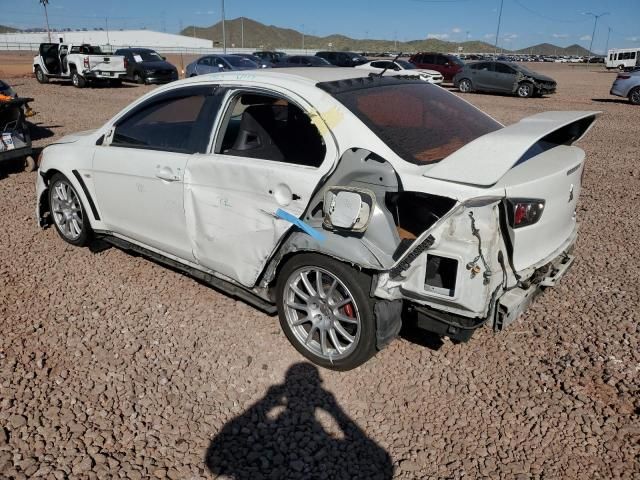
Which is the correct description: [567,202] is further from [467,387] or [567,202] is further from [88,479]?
[88,479]

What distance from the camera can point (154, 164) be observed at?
3.79 metres

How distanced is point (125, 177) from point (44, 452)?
2.14 meters

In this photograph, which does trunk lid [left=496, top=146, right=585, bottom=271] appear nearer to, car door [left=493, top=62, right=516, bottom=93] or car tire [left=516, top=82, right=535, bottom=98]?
car tire [left=516, top=82, right=535, bottom=98]

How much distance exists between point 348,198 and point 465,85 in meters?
22.6

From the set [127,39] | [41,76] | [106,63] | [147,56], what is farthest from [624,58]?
[127,39]

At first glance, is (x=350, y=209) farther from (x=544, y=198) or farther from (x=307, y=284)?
(x=544, y=198)

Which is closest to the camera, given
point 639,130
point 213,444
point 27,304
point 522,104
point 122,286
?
point 213,444

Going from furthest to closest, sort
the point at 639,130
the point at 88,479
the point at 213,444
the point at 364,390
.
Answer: the point at 639,130
the point at 364,390
the point at 213,444
the point at 88,479

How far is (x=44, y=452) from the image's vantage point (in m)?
2.60

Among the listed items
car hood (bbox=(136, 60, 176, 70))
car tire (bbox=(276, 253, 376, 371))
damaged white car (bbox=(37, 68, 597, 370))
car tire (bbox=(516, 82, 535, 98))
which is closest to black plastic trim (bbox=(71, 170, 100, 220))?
damaged white car (bbox=(37, 68, 597, 370))

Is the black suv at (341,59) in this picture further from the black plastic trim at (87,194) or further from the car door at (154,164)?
the car door at (154,164)

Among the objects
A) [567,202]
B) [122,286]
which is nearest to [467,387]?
[567,202]

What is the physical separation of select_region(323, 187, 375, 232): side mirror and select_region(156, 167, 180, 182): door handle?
133 centimetres

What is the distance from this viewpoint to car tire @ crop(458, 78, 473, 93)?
75.9ft
